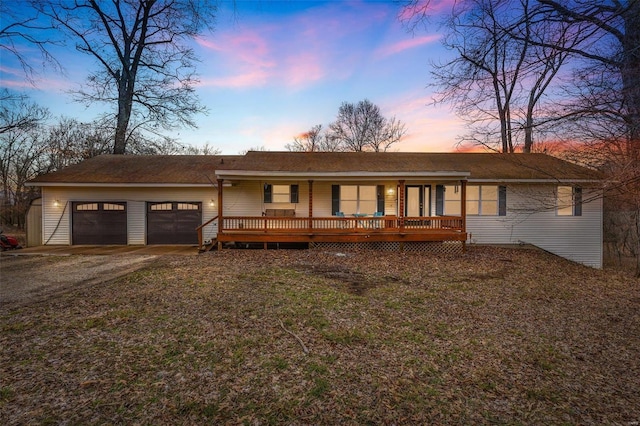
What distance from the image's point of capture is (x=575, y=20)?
4.94m

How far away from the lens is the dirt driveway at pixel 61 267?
22.1ft

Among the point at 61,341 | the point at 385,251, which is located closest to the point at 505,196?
the point at 385,251

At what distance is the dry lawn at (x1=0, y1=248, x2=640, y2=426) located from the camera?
293 cm

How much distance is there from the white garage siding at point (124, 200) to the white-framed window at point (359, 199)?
5.77 m

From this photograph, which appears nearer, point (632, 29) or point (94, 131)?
point (632, 29)

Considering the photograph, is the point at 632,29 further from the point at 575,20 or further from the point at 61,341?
the point at 61,341

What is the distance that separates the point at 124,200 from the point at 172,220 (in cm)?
222

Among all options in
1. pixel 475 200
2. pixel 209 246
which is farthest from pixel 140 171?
pixel 475 200

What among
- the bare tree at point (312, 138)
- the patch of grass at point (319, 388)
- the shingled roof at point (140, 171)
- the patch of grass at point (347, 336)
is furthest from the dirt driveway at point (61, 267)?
the bare tree at point (312, 138)

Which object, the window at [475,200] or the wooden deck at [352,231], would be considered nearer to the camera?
the wooden deck at [352,231]

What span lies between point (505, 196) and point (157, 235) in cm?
1541

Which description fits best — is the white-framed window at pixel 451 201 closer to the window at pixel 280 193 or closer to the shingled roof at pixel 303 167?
the shingled roof at pixel 303 167

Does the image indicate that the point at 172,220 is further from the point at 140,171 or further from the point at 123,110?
the point at 123,110

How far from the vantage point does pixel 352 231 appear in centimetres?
1161
